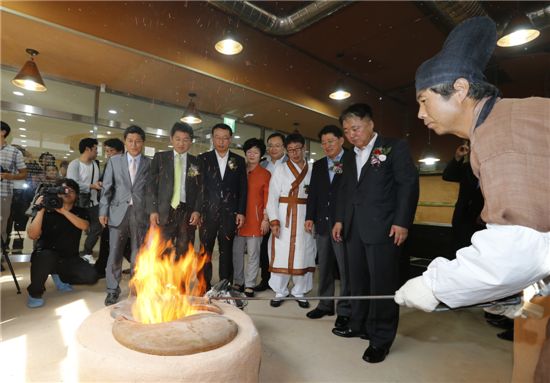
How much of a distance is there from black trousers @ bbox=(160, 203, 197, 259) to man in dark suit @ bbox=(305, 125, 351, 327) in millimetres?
1307

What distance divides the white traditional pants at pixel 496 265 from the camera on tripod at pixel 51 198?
3492 mm

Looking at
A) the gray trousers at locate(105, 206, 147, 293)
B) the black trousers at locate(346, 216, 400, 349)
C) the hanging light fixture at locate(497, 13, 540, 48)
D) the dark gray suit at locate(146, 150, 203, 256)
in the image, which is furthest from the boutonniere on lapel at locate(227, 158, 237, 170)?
the hanging light fixture at locate(497, 13, 540, 48)

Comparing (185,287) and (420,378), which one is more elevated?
(185,287)

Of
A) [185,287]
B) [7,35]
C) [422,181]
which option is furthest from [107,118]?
[422,181]

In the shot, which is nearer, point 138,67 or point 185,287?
point 185,287

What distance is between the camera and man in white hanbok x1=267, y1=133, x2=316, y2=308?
341 centimetres

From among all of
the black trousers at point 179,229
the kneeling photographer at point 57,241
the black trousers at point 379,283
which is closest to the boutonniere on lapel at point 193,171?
the black trousers at point 179,229

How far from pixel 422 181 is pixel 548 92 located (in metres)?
3.49

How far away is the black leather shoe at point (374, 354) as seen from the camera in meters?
2.18

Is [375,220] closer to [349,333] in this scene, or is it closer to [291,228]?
[349,333]

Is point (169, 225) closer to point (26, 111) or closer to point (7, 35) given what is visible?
point (7, 35)

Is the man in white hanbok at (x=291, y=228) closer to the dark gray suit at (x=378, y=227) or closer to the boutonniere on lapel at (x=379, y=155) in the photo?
the dark gray suit at (x=378, y=227)

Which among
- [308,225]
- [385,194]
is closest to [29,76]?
[308,225]

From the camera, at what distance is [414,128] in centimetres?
853
